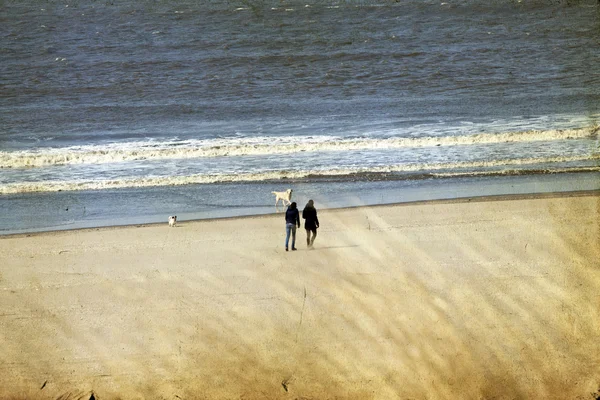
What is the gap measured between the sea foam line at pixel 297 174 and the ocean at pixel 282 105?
8cm

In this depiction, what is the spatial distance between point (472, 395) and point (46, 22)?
34.0m

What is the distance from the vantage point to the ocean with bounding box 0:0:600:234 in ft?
61.8

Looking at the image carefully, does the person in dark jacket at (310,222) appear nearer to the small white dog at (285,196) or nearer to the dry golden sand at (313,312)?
the dry golden sand at (313,312)

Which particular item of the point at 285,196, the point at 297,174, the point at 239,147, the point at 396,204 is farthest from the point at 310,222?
the point at 239,147

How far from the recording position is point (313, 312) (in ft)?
38.0

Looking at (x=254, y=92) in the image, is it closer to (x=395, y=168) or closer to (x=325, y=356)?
(x=395, y=168)

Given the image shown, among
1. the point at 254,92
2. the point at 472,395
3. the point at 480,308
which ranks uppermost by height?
the point at 254,92

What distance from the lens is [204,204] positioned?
17703 mm

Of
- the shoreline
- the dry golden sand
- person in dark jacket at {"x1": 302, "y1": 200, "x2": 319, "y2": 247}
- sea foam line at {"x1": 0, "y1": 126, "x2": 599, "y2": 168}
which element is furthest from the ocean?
person in dark jacket at {"x1": 302, "y1": 200, "x2": 319, "y2": 247}

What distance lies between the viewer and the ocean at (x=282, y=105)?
18.8 meters

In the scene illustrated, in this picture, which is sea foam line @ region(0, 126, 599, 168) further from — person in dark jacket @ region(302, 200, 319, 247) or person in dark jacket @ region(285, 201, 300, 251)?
person in dark jacket @ region(285, 201, 300, 251)

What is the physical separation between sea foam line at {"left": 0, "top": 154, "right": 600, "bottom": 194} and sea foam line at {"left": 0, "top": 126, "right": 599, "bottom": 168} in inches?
82.8

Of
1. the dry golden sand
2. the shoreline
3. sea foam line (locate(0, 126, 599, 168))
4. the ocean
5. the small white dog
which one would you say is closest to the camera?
the dry golden sand

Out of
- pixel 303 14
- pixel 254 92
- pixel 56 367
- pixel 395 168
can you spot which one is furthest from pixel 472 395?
pixel 303 14
